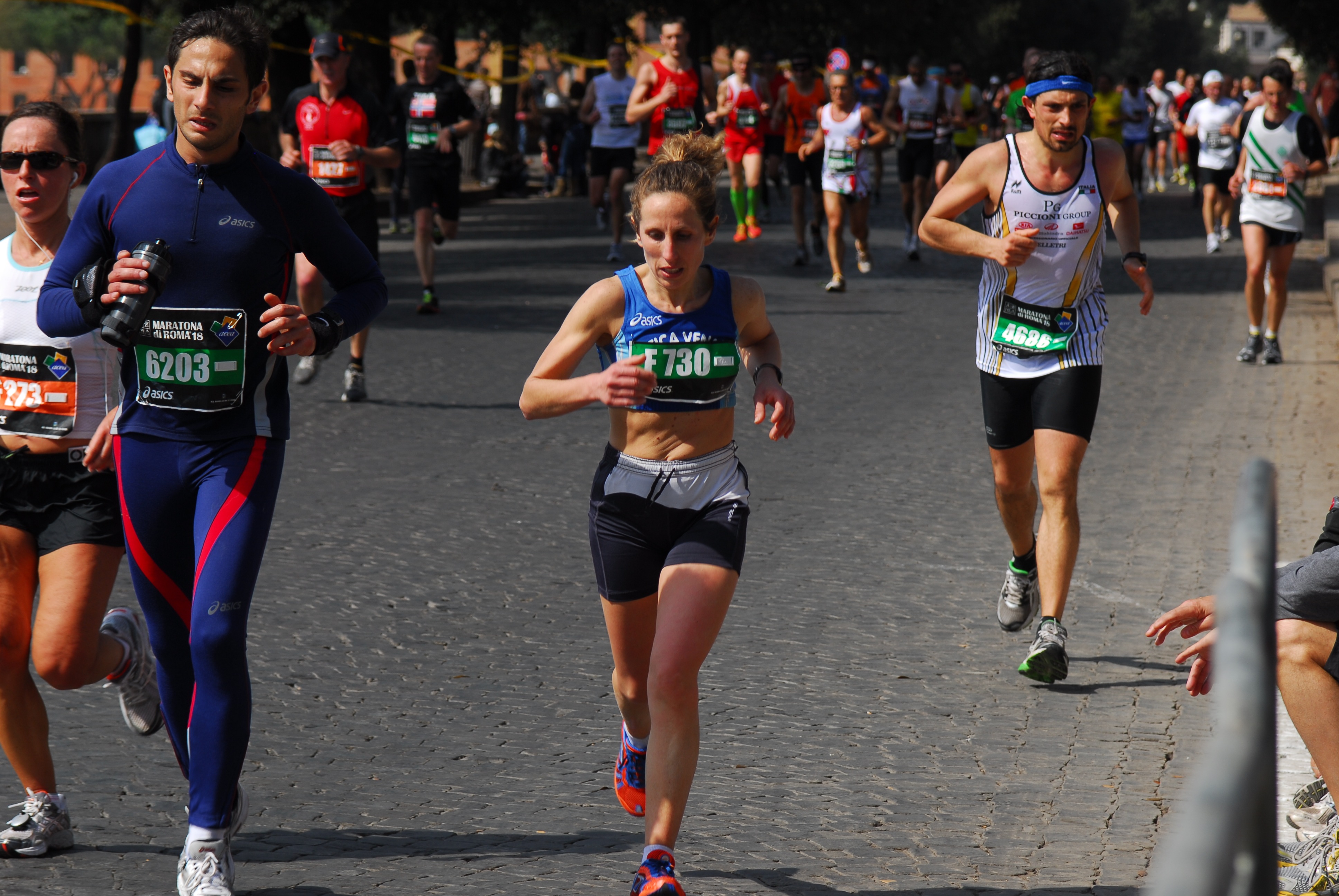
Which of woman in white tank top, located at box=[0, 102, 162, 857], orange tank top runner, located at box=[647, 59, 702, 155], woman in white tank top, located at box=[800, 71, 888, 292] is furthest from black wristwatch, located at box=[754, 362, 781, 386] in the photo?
orange tank top runner, located at box=[647, 59, 702, 155]

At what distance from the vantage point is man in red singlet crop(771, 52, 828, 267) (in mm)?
17891

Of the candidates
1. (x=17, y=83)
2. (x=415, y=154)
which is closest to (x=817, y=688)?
(x=415, y=154)

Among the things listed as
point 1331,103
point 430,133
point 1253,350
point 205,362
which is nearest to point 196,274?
point 205,362

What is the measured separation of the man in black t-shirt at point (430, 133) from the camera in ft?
44.6

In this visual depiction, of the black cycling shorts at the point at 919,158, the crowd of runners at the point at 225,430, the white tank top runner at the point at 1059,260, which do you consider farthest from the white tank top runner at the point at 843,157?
the crowd of runners at the point at 225,430

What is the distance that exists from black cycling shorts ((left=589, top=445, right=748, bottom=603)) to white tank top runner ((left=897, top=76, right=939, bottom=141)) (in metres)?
15.9

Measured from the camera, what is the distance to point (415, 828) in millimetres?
4215

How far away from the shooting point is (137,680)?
4.50m

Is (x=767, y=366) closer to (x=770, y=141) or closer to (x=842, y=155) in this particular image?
(x=842, y=155)

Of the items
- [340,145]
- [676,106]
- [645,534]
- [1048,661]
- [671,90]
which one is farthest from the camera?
[676,106]

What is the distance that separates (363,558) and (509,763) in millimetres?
2418

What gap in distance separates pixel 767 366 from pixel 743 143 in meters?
14.1

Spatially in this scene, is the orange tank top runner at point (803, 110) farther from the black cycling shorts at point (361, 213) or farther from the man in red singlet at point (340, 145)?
the black cycling shorts at point (361, 213)

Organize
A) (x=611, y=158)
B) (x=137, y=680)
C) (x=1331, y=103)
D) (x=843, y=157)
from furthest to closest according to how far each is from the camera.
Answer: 1. (x=1331, y=103)
2. (x=611, y=158)
3. (x=843, y=157)
4. (x=137, y=680)
